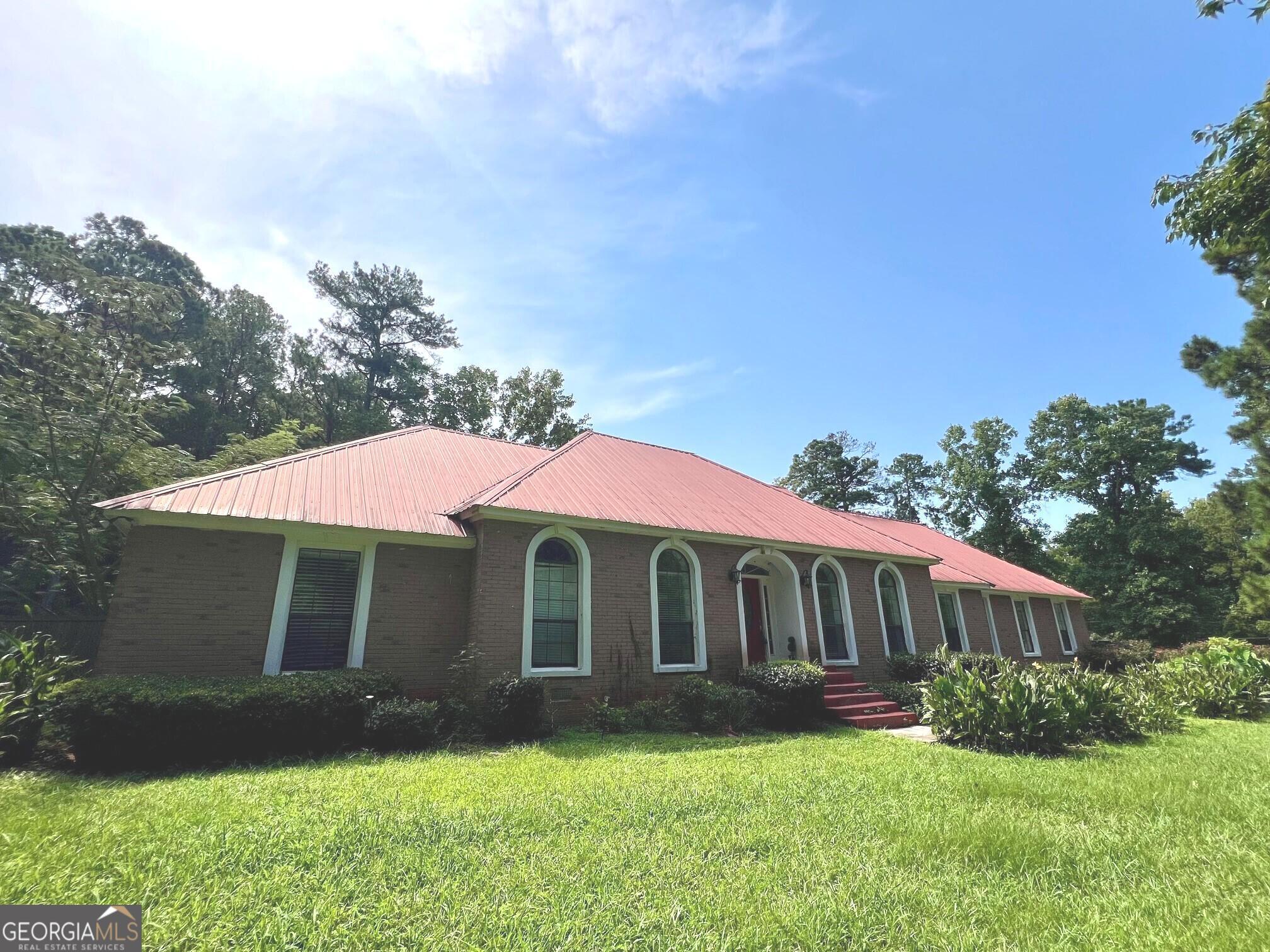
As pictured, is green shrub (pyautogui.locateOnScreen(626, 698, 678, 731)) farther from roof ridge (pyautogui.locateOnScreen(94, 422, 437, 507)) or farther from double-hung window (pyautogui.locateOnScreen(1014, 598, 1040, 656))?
double-hung window (pyautogui.locateOnScreen(1014, 598, 1040, 656))

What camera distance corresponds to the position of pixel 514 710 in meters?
8.02

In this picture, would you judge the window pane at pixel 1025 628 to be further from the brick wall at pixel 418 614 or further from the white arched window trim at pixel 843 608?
the brick wall at pixel 418 614

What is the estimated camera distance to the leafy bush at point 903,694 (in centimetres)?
1159

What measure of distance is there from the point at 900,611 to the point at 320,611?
546 inches

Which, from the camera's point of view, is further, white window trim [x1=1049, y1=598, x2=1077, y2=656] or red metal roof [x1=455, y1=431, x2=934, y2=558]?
white window trim [x1=1049, y1=598, x2=1077, y2=656]

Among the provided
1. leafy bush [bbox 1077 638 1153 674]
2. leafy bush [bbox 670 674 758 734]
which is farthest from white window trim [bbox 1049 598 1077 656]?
leafy bush [bbox 670 674 758 734]

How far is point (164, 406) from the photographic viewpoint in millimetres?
14359

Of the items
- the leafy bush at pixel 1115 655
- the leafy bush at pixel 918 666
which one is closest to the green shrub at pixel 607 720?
the leafy bush at pixel 918 666

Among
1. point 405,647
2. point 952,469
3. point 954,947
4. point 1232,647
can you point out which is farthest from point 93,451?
point 952,469

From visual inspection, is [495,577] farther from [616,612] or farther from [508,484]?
[616,612]

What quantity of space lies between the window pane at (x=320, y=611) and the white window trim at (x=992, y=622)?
68.1ft

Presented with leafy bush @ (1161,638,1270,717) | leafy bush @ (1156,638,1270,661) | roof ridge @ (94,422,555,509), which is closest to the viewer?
roof ridge @ (94,422,555,509)

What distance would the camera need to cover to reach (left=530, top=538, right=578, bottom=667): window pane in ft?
31.6

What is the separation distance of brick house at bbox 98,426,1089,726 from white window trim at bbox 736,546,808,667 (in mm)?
46
